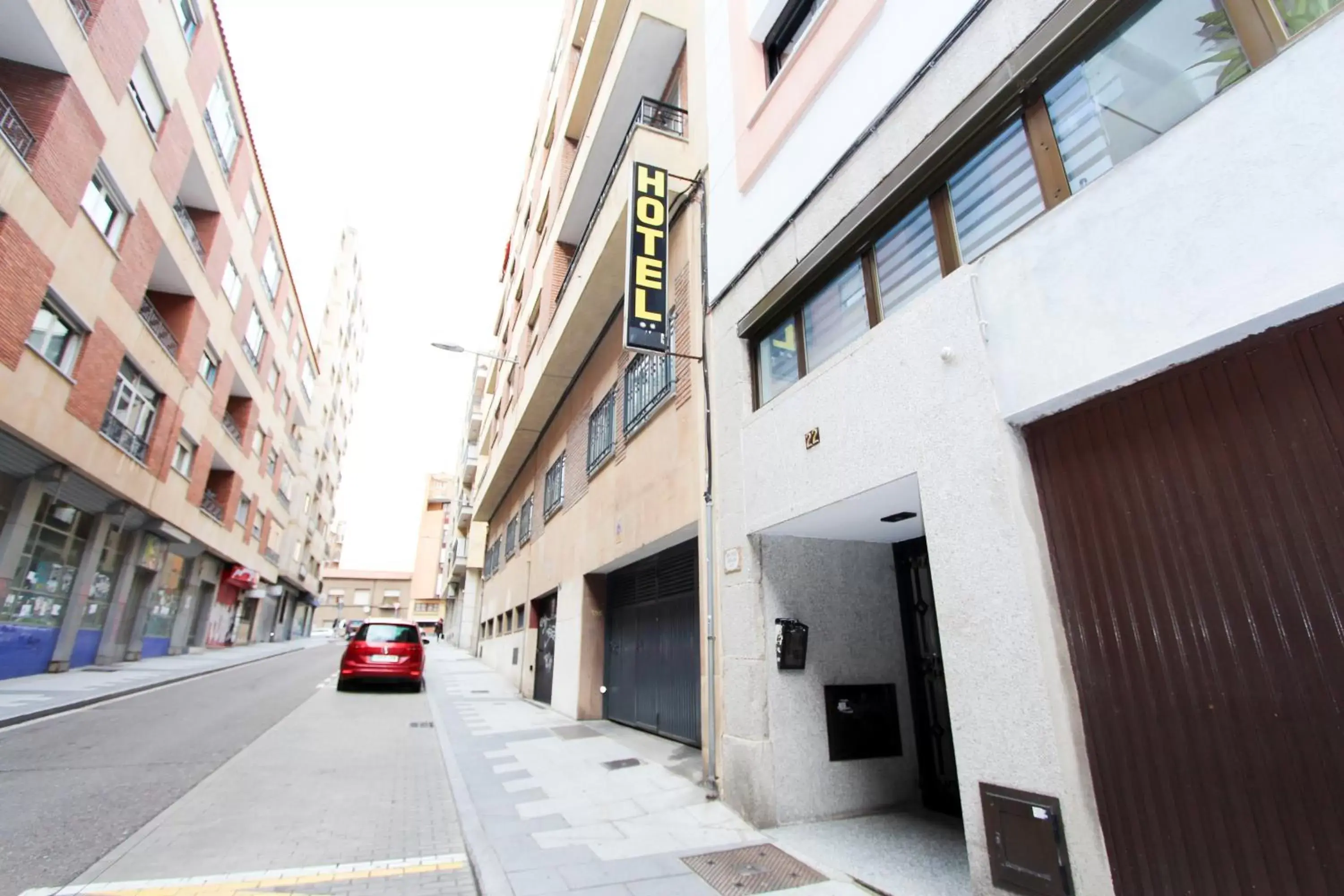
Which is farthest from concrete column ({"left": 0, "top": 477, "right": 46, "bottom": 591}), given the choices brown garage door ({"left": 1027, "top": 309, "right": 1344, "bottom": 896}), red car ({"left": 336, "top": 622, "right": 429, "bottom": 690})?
brown garage door ({"left": 1027, "top": 309, "right": 1344, "bottom": 896})

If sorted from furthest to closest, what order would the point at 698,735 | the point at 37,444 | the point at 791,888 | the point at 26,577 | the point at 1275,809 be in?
the point at 26,577 < the point at 37,444 < the point at 698,735 < the point at 791,888 < the point at 1275,809

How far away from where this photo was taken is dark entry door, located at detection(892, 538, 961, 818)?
5.39 meters

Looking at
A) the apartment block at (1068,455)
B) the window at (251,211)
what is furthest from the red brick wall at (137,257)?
the apartment block at (1068,455)

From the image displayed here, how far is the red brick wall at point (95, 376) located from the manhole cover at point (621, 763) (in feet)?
47.2

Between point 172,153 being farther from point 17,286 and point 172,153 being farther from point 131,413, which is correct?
point 17,286

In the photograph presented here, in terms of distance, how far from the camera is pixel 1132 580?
9.34 feet

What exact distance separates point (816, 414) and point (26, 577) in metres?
17.4

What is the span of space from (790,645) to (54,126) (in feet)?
53.8

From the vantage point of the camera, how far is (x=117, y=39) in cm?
1347

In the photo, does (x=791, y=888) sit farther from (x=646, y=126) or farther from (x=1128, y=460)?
(x=646, y=126)

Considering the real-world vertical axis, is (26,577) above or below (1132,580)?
above

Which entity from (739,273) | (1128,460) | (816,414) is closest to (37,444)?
(739,273)

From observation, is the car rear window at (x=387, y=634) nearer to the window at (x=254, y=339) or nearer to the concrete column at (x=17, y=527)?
the concrete column at (x=17, y=527)

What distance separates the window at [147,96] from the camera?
48.2ft
